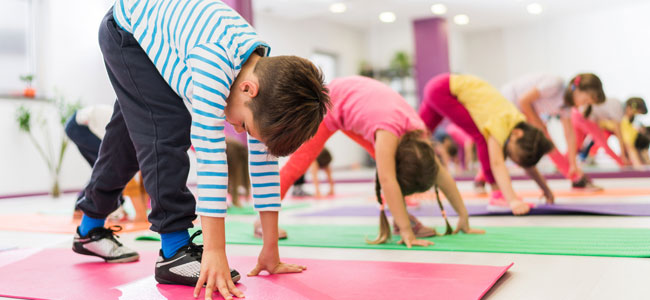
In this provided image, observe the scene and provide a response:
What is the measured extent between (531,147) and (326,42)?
7.11 meters

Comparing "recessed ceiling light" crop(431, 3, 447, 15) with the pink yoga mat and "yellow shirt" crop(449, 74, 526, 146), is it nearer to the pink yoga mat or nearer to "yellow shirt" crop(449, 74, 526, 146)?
"yellow shirt" crop(449, 74, 526, 146)

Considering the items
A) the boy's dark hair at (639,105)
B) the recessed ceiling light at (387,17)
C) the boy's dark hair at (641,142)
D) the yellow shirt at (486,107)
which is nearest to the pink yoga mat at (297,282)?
the yellow shirt at (486,107)

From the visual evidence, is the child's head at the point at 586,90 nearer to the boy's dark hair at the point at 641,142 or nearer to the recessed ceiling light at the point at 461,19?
the boy's dark hair at the point at 641,142

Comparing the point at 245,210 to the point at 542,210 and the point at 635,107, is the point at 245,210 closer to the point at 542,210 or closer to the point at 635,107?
the point at 542,210

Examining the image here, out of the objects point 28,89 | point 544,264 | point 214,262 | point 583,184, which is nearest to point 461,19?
point 583,184

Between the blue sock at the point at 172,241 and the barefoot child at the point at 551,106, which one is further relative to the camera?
the barefoot child at the point at 551,106

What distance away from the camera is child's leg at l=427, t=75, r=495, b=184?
269 cm

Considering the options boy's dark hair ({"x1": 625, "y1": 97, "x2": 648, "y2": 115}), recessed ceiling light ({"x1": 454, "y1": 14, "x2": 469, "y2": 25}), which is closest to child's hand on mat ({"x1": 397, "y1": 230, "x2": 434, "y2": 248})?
boy's dark hair ({"x1": 625, "y1": 97, "x2": 648, "y2": 115})

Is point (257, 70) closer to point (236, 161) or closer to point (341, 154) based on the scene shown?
point (236, 161)

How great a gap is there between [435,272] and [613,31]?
8407 mm

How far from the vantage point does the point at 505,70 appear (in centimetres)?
919

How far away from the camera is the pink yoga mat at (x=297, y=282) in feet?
3.18

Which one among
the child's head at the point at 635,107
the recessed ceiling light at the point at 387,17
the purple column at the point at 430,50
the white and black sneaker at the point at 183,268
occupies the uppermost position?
the recessed ceiling light at the point at 387,17

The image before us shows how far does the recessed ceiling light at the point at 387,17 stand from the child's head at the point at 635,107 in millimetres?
3861
